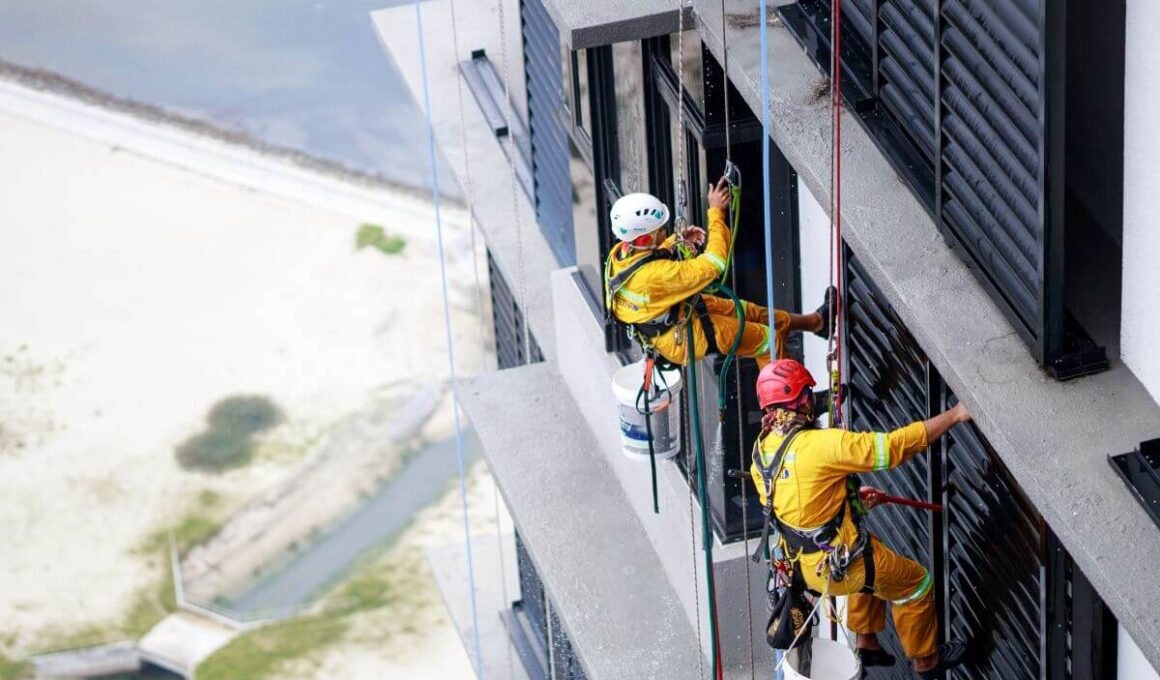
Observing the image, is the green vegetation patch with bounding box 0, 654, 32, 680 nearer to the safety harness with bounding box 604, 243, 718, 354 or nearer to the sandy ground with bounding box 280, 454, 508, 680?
the sandy ground with bounding box 280, 454, 508, 680

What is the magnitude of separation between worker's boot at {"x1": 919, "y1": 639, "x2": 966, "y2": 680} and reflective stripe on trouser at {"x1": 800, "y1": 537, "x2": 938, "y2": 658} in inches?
2.1

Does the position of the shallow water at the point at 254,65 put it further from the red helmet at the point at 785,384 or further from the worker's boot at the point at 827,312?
the red helmet at the point at 785,384

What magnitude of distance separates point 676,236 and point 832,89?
4.92 feet

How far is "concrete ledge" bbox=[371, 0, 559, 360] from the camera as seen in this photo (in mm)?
14849

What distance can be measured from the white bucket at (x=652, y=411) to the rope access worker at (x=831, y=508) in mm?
1669

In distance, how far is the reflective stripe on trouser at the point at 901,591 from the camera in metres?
8.51

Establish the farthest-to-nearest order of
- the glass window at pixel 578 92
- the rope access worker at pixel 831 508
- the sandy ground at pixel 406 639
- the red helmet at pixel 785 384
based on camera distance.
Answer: the sandy ground at pixel 406 639, the glass window at pixel 578 92, the red helmet at pixel 785 384, the rope access worker at pixel 831 508

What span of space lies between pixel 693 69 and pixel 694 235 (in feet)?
2.86

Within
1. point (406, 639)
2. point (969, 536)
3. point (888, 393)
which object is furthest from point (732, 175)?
point (406, 639)

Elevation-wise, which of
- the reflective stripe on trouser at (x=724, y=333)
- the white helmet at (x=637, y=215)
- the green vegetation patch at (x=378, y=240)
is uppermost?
the green vegetation patch at (x=378, y=240)

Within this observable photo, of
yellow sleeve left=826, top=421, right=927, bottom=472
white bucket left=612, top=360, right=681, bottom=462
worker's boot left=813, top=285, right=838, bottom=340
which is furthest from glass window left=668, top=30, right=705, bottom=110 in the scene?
yellow sleeve left=826, top=421, right=927, bottom=472

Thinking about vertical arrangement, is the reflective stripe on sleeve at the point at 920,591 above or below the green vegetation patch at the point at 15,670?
above

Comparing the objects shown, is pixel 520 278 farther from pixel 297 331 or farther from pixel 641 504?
pixel 297 331

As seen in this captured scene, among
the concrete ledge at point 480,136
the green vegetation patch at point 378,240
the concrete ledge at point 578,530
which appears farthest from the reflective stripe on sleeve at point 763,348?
the green vegetation patch at point 378,240
